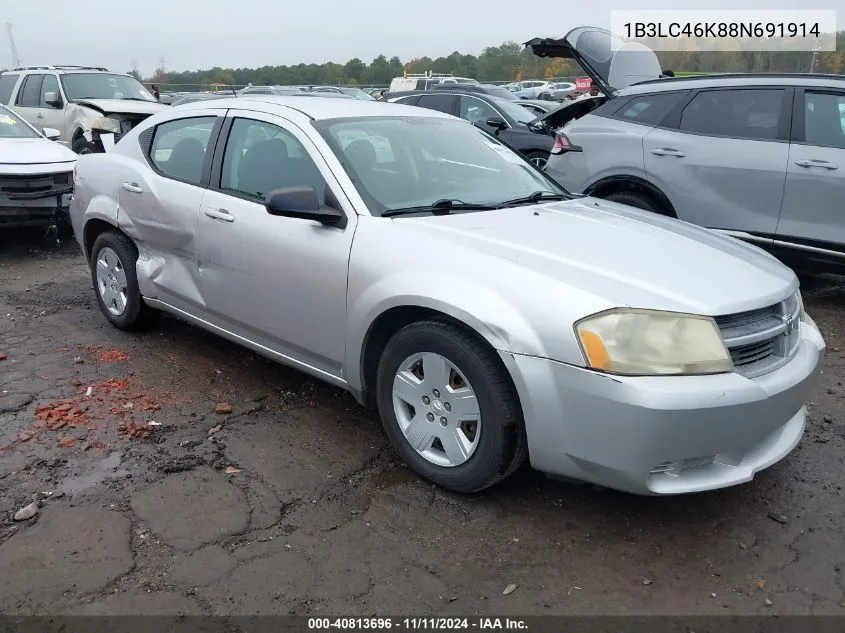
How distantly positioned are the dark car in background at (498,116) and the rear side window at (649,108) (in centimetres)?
393

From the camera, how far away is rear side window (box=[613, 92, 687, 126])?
255 inches

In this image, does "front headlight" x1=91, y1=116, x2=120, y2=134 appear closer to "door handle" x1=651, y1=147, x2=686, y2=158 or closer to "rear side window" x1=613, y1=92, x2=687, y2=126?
"rear side window" x1=613, y1=92, x2=687, y2=126

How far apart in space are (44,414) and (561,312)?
2842 mm

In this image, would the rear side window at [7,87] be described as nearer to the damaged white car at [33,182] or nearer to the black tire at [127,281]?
the damaged white car at [33,182]

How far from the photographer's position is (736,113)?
6.16m

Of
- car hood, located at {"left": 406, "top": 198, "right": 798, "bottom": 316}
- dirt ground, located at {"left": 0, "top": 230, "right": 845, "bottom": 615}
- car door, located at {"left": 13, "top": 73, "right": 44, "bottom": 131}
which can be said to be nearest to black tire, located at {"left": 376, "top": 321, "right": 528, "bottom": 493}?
dirt ground, located at {"left": 0, "top": 230, "right": 845, "bottom": 615}

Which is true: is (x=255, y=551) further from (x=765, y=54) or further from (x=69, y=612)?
(x=765, y=54)

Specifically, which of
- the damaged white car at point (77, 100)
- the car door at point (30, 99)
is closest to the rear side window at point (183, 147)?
the damaged white car at point (77, 100)

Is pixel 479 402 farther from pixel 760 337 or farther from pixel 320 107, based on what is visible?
pixel 320 107

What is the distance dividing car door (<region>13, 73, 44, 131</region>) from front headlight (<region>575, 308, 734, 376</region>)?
12.0m

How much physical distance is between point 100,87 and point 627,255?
11.6 metres

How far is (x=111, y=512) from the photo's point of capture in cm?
315

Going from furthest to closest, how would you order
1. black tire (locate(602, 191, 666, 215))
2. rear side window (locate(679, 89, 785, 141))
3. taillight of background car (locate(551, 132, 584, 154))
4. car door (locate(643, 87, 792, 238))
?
taillight of background car (locate(551, 132, 584, 154)) → black tire (locate(602, 191, 666, 215)) → rear side window (locate(679, 89, 785, 141)) → car door (locate(643, 87, 792, 238))

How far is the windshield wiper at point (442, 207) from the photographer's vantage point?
3.56 m
